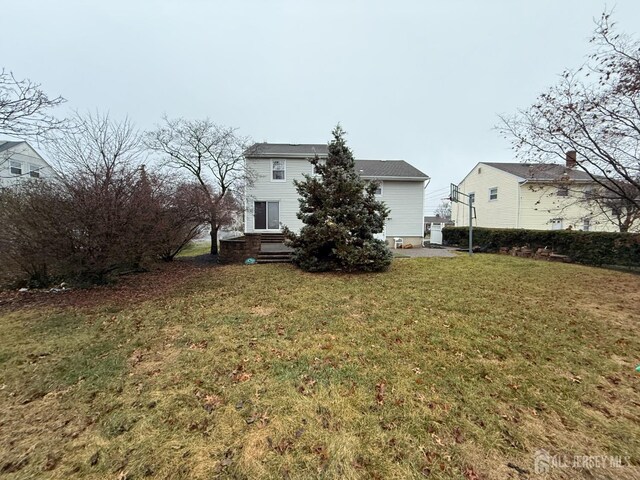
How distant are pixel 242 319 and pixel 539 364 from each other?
172 inches

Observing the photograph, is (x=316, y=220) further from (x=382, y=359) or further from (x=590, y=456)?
(x=590, y=456)

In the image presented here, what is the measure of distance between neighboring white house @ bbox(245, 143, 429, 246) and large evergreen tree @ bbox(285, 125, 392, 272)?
593 centimetres

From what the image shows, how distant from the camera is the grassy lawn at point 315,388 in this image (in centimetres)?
191

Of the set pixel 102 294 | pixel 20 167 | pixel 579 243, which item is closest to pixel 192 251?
pixel 102 294

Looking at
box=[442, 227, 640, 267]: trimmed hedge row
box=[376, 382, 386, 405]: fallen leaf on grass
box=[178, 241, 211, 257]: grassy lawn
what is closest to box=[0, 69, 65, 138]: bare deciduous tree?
box=[376, 382, 386, 405]: fallen leaf on grass

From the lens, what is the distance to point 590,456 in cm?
199

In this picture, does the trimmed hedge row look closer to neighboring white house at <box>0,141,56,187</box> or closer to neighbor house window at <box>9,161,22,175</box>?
neighboring white house at <box>0,141,56,187</box>

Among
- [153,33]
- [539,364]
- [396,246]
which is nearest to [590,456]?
[539,364]

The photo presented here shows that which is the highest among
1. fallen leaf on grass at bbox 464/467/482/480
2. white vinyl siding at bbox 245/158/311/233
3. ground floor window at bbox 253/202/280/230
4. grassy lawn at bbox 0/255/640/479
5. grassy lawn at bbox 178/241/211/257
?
white vinyl siding at bbox 245/158/311/233

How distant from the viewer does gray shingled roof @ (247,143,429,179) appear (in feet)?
47.8

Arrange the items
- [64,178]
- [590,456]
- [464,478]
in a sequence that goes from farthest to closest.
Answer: [64,178], [590,456], [464,478]

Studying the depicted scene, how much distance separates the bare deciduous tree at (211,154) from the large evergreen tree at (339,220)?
5730 mm

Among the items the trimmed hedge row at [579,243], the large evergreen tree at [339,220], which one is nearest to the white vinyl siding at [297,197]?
the trimmed hedge row at [579,243]

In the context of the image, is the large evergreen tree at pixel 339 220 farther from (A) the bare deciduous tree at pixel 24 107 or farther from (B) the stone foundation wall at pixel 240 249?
(A) the bare deciduous tree at pixel 24 107
